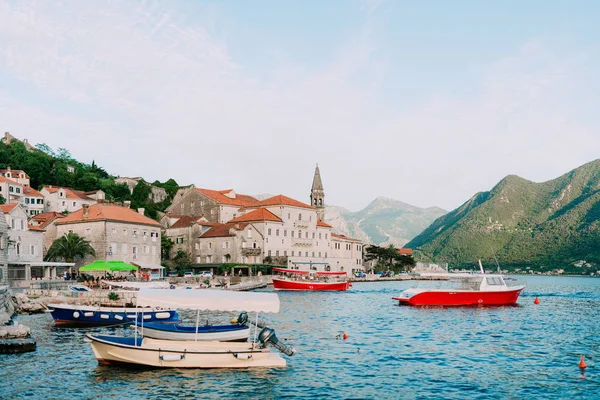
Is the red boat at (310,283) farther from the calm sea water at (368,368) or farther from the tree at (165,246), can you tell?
the calm sea water at (368,368)

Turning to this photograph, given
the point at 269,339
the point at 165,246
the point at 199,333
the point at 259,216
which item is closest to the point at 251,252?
the point at 259,216

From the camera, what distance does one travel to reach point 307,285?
3273 inches

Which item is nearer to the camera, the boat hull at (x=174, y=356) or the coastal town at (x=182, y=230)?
the boat hull at (x=174, y=356)

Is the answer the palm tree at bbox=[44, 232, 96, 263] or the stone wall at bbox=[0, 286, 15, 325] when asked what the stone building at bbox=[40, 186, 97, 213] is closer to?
the palm tree at bbox=[44, 232, 96, 263]

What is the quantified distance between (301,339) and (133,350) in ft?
41.5

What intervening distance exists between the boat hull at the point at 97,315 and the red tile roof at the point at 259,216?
210ft

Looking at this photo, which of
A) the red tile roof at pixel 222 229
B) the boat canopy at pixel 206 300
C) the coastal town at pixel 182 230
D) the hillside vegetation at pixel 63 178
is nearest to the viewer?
the boat canopy at pixel 206 300

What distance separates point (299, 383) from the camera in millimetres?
22375

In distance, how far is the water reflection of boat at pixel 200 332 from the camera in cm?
2552

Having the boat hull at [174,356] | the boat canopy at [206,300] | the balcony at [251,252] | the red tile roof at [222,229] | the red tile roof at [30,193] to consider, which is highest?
the red tile roof at [30,193]

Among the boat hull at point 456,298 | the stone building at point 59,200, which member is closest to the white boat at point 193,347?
the boat hull at point 456,298

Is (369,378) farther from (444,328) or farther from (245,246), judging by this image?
Result: (245,246)

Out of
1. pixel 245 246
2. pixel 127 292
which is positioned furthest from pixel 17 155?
pixel 127 292

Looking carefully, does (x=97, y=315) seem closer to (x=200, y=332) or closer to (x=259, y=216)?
(x=200, y=332)
